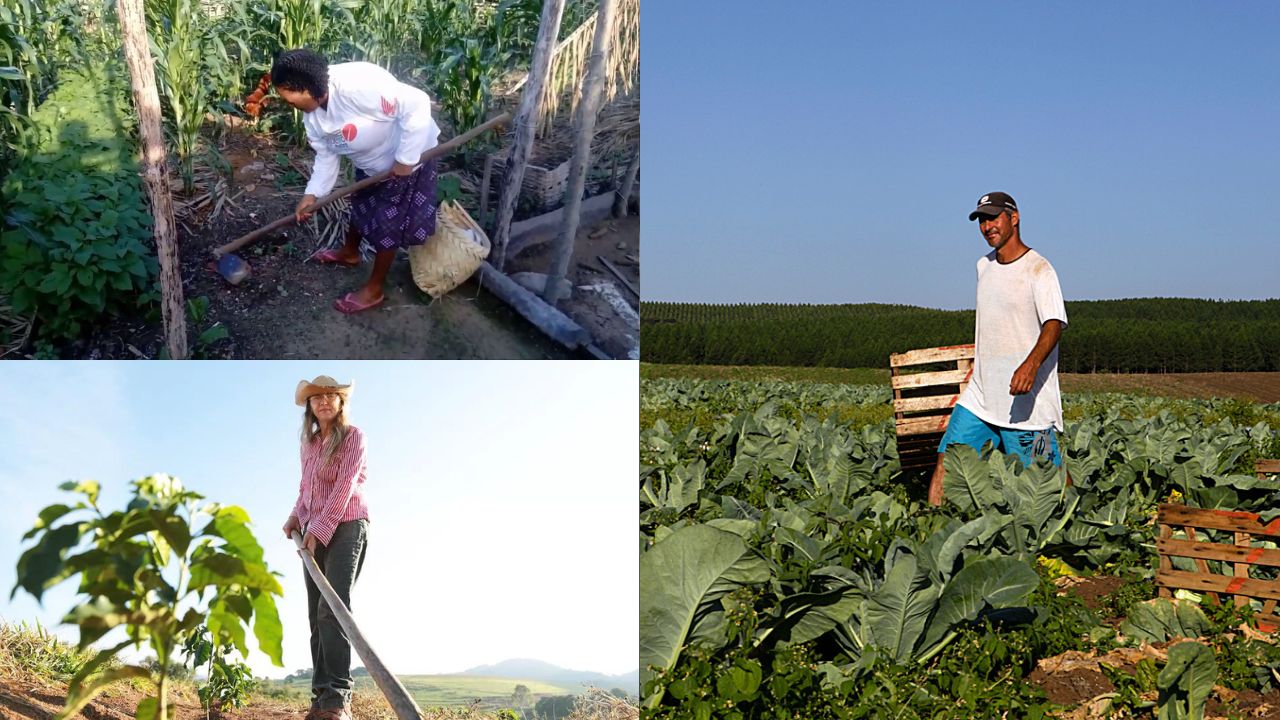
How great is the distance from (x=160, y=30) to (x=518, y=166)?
1.21 meters

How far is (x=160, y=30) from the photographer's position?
3082 millimetres

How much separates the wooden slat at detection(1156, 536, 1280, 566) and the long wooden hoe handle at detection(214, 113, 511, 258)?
299 cm

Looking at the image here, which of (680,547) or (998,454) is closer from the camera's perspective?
(680,547)

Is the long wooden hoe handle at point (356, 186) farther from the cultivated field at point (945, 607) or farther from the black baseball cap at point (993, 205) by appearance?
the black baseball cap at point (993, 205)

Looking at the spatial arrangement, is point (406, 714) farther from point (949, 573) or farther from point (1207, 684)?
point (1207, 684)

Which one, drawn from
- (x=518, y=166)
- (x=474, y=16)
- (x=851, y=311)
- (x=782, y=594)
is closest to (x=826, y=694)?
(x=782, y=594)

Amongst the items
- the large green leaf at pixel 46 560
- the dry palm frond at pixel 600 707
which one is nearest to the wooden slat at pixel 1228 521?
the dry palm frond at pixel 600 707

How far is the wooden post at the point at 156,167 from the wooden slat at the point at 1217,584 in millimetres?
3636

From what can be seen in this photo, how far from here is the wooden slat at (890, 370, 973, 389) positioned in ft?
17.2

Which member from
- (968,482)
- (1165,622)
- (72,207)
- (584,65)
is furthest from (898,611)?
(72,207)

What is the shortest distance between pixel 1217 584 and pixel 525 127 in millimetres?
3028

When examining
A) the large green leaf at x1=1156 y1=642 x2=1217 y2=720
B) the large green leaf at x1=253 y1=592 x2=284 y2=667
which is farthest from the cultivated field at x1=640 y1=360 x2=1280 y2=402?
the large green leaf at x1=253 y1=592 x2=284 y2=667

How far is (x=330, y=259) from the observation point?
315 cm

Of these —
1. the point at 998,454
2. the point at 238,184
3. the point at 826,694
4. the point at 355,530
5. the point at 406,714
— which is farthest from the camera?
the point at 998,454
